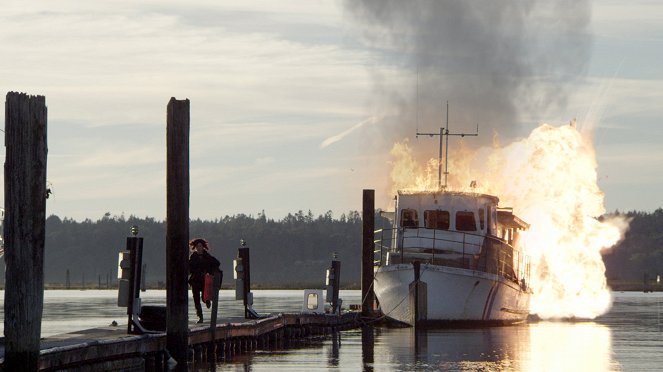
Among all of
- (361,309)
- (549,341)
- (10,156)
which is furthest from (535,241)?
(10,156)

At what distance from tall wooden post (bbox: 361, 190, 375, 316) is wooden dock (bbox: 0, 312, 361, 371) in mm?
7613

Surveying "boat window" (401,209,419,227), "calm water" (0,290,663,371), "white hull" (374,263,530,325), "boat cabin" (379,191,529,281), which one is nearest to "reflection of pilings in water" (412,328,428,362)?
"calm water" (0,290,663,371)

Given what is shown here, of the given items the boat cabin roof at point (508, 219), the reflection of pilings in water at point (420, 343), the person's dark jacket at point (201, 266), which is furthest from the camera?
the boat cabin roof at point (508, 219)

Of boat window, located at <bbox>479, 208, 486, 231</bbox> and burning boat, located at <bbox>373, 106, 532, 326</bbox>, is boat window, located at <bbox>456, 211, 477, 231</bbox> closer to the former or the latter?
burning boat, located at <bbox>373, 106, 532, 326</bbox>

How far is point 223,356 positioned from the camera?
34.8 meters

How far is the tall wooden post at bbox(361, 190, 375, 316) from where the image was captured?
5472 centimetres

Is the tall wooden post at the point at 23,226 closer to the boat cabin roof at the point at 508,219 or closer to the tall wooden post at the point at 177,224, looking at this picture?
the tall wooden post at the point at 177,224

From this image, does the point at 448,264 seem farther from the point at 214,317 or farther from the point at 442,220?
the point at 214,317

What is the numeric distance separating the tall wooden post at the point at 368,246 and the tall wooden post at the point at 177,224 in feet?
82.9

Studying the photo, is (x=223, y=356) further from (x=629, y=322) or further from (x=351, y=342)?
(x=629, y=322)

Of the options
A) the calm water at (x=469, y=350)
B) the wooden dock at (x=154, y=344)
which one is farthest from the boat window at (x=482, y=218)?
the wooden dock at (x=154, y=344)

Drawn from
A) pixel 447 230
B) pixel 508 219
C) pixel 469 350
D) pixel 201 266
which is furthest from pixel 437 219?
pixel 201 266

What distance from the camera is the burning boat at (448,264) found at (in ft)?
170

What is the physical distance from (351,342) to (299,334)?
11.0ft
